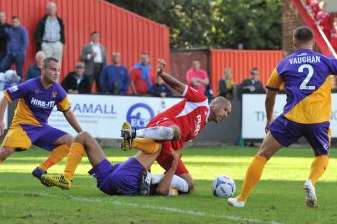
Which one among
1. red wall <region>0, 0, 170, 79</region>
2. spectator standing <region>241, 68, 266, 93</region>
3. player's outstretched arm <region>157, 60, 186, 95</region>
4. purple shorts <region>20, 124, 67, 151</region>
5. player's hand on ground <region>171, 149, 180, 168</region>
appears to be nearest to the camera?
player's hand on ground <region>171, 149, 180, 168</region>

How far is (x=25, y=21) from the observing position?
29781 millimetres

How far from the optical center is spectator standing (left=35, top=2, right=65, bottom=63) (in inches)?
1110

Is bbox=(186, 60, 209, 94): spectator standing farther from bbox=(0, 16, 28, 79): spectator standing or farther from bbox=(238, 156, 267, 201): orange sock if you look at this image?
bbox=(238, 156, 267, 201): orange sock

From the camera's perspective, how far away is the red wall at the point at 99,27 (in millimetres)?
30031

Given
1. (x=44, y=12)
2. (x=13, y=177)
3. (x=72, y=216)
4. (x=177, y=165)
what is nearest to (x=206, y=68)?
(x=44, y=12)

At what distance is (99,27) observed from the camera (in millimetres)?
32781

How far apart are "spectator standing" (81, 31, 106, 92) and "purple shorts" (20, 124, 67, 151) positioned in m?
13.6

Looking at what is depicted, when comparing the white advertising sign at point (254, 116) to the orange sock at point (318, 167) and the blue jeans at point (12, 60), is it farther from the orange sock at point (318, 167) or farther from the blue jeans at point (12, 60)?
the orange sock at point (318, 167)

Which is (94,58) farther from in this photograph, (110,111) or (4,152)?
(4,152)

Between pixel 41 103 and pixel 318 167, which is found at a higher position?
pixel 41 103

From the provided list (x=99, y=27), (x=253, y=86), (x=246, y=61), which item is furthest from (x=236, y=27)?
(x=253, y=86)

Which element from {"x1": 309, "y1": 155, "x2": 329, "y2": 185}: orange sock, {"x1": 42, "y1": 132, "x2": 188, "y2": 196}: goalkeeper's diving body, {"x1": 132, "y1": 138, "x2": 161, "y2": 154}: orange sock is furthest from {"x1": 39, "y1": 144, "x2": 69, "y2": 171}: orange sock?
{"x1": 309, "y1": 155, "x2": 329, "y2": 185}: orange sock

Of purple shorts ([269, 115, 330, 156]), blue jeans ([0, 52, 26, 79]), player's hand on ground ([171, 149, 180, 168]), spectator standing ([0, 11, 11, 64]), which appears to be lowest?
player's hand on ground ([171, 149, 180, 168])

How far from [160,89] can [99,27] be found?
18.9ft
